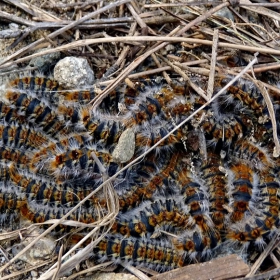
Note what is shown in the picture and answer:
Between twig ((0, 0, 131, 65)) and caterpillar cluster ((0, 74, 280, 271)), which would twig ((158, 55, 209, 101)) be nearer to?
caterpillar cluster ((0, 74, 280, 271))

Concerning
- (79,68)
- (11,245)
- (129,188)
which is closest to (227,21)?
(79,68)

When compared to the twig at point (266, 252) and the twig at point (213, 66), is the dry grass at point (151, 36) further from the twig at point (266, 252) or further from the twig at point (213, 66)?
the twig at point (266, 252)

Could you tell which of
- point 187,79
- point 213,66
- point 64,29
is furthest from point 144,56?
point 64,29

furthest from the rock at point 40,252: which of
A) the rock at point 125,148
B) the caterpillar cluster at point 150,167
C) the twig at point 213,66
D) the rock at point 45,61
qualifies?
the twig at point 213,66

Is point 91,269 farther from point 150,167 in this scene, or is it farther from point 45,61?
point 45,61

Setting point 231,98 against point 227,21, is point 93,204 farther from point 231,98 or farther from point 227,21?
point 227,21

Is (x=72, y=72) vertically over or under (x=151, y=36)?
under

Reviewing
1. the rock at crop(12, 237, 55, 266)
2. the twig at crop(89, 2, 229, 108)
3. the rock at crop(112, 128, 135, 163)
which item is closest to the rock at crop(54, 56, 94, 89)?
the twig at crop(89, 2, 229, 108)
